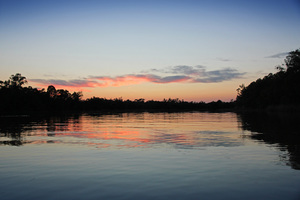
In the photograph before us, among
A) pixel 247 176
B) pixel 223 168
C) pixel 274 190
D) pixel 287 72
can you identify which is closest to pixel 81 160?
pixel 223 168

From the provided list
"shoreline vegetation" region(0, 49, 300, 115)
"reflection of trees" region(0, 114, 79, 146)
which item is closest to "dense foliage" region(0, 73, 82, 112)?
"shoreline vegetation" region(0, 49, 300, 115)

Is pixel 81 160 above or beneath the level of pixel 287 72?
beneath

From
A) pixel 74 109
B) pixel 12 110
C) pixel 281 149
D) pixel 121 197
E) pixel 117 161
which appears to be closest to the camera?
pixel 121 197

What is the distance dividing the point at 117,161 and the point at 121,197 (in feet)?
16.7

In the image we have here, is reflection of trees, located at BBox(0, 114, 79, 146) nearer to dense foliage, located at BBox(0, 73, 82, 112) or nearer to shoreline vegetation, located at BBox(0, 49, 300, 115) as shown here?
shoreline vegetation, located at BBox(0, 49, 300, 115)

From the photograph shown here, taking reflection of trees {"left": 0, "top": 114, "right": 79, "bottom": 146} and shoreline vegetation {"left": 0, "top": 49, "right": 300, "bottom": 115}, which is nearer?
reflection of trees {"left": 0, "top": 114, "right": 79, "bottom": 146}

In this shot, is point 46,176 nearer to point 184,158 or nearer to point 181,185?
Result: point 181,185

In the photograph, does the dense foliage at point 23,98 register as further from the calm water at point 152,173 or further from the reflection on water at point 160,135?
the calm water at point 152,173

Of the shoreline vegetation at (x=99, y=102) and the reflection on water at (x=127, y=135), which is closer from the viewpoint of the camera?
the reflection on water at (x=127, y=135)

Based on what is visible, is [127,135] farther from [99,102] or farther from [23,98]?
[99,102]

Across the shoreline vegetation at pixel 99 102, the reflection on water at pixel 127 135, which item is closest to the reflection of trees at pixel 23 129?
the reflection on water at pixel 127 135

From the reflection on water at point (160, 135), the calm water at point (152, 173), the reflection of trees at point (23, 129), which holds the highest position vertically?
the reflection of trees at point (23, 129)

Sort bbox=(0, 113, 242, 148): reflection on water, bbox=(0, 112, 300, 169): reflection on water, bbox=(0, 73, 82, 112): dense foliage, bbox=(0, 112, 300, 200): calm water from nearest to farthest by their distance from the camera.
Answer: bbox=(0, 112, 300, 200): calm water
bbox=(0, 112, 300, 169): reflection on water
bbox=(0, 113, 242, 148): reflection on water
bbox=(0, 73, 82, 112): dense foliage

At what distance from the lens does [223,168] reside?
11.4m
